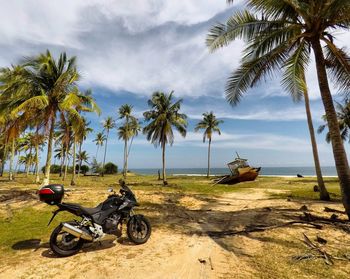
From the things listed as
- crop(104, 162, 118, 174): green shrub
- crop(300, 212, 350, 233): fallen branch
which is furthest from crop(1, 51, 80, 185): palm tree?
crop(104, 162, 118, 174): green shrub

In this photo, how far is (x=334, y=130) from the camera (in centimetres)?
834

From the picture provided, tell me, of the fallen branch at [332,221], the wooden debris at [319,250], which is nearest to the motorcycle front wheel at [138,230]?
the wooden debris at [319,250]

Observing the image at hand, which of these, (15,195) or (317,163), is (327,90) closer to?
(317,163)

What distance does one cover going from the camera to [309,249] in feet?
18.6

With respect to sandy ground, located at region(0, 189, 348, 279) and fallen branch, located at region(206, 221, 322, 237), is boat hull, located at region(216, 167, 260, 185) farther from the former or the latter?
fallen branch, located at region(206, 221, 322, 237)

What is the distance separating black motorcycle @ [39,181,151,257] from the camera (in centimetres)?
543

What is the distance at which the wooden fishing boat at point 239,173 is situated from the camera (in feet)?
99.1

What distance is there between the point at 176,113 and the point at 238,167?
9.67m

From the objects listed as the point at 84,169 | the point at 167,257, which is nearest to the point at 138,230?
the point at 167,257

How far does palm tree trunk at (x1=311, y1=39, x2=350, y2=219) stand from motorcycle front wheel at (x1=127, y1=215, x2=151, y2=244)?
232 inches

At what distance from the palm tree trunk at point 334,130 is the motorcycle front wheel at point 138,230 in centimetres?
590

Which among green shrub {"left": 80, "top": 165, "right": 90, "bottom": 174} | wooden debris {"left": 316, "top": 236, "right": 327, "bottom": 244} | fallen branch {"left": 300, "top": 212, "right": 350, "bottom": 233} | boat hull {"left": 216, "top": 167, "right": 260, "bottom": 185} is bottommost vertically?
wooden debris {"left": 316, "top": 236, "right": 327, "bottom": 244}

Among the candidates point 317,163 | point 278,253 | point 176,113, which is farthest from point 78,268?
point 176,113

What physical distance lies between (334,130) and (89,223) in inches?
304
